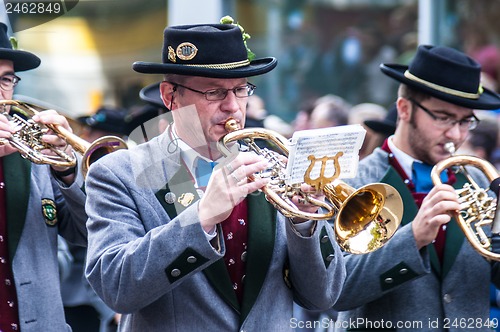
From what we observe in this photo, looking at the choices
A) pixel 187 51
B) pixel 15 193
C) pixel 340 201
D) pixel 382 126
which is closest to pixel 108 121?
pixel 382 126

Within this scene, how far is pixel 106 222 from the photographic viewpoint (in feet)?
13.5

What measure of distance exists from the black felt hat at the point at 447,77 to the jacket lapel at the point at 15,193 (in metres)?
1.92

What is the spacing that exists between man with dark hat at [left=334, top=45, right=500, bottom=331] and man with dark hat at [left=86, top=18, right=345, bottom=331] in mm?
649

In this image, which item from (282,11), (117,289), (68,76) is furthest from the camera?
(282,11)

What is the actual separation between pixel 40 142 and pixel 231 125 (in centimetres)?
138

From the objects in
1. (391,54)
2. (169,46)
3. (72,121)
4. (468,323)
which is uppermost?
(169,46)

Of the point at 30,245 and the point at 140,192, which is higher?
the point at 140,192

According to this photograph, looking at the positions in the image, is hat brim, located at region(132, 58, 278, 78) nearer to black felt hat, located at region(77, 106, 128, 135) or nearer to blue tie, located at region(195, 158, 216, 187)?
blue tie, located at region(195, 158, 216, 187)

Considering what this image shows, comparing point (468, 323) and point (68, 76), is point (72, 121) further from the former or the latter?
point (68, 76)

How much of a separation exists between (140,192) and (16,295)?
114 centimetres

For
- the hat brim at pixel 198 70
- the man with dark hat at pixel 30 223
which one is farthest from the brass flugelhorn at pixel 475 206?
the man with dark hat at pixel 30 223

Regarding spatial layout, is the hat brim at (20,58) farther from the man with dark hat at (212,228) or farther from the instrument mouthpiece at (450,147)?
the instrument mouthpiece at (450,147)

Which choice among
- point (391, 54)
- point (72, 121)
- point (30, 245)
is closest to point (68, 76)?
point (391, 54)

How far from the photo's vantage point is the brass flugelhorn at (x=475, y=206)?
488 cm
